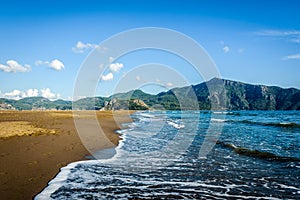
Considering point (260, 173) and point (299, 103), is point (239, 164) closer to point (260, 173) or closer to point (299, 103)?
point (260, 173)

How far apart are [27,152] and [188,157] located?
9.09 m

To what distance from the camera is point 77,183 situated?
8.85 m

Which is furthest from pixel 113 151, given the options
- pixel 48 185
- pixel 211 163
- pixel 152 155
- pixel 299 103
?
pixel 299 103

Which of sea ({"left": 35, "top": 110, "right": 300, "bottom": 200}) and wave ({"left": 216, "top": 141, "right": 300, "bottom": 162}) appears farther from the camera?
wave ({"left": 216, "top": 141, "right": 300, "bottom": 162})

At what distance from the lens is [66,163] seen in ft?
38.7

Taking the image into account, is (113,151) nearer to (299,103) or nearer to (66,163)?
(66,163)

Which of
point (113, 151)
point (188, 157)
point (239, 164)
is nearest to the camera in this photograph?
point (239, 164)

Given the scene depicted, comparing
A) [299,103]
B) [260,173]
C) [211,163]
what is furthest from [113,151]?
[299,103]

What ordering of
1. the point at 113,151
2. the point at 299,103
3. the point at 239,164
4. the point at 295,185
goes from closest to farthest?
the point at 295,185 → the point at 239,164 → the point at 113,151 → the point at 299,103

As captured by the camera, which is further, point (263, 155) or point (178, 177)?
point (263, 155)

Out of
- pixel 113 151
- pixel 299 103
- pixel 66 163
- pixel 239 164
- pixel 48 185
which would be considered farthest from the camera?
pixel 299 103

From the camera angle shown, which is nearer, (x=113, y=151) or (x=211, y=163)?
(x=211, y=163)

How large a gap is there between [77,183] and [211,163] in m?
7.20

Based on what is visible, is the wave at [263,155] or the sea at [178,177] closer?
the sea at [178,177]
